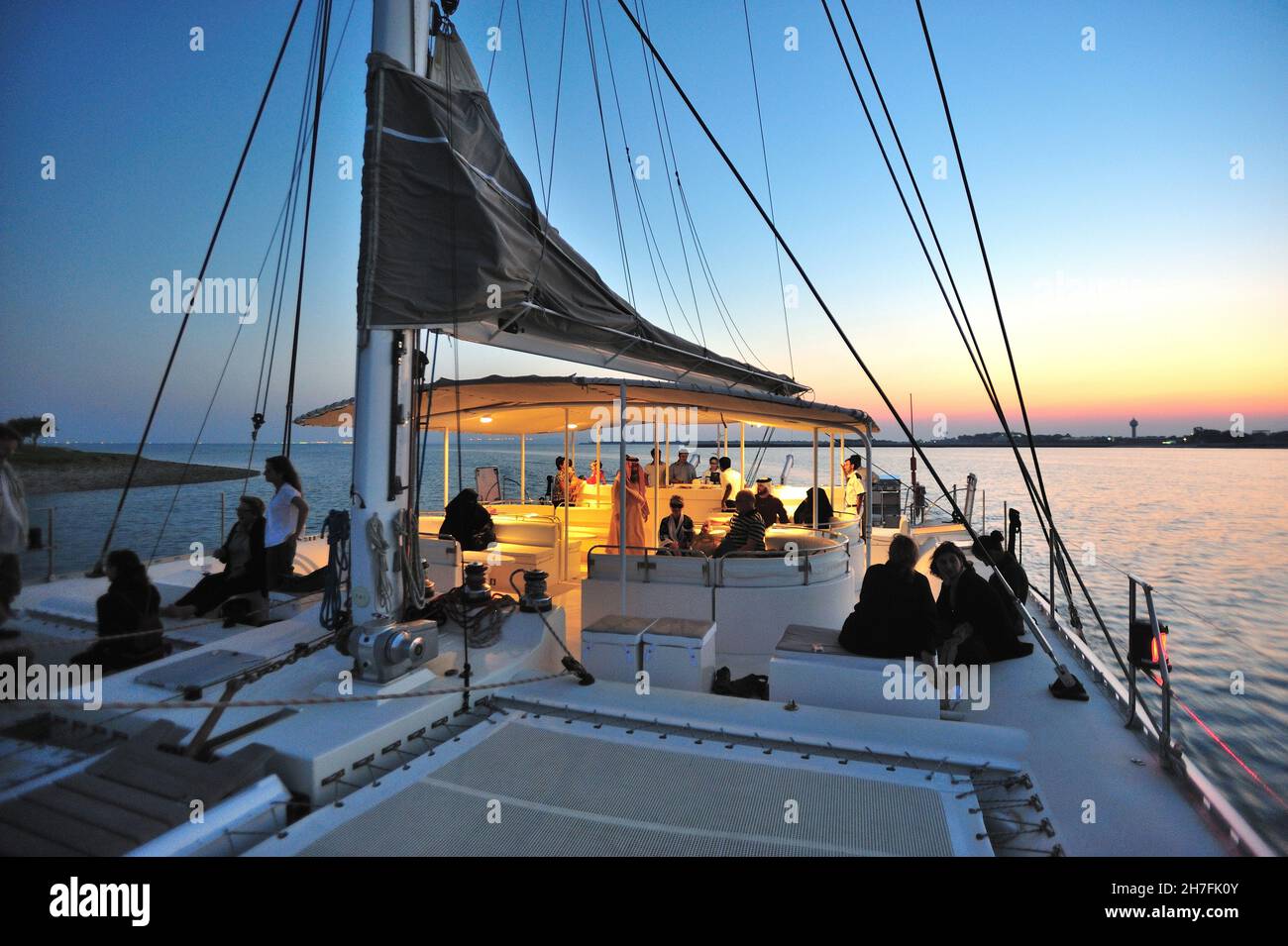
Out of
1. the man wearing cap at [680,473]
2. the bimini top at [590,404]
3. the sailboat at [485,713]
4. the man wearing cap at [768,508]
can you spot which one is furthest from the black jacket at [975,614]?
the man wearing cap at [680,473]

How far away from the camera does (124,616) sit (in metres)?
4.21

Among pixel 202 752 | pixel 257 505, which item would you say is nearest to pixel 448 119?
pixel 257 505

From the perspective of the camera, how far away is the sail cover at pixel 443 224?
4086 millimetres

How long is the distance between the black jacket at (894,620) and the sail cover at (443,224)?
314 centimetres

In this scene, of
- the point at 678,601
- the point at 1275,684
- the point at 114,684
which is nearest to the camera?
the point at 114,684

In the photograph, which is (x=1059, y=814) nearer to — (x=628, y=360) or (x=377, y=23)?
(x=628, y=360)

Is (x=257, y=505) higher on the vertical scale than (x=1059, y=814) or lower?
higher

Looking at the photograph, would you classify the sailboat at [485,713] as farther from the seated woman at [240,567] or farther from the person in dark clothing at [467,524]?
the person in dark clothing at [467,524]

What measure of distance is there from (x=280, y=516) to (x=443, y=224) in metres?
2.87

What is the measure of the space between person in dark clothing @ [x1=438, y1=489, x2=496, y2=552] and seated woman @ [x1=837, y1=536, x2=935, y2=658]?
17.6 feet

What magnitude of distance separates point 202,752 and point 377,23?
4.45 meters

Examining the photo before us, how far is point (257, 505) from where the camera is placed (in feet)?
17.9
